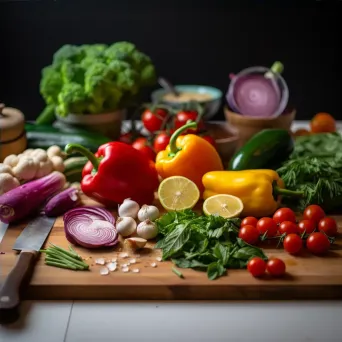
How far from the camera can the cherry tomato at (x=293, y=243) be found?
1.44 metres

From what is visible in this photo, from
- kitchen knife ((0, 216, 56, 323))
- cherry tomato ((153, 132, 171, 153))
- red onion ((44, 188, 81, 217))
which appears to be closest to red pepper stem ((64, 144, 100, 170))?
red onion ((44, 188, 81, 217))

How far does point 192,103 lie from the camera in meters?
2.13

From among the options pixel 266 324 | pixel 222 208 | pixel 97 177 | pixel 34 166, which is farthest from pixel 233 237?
pixel 34 166

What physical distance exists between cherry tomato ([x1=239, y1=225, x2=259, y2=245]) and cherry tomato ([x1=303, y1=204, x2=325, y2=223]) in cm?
18

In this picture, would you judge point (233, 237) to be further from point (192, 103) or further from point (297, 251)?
point (192, 103)

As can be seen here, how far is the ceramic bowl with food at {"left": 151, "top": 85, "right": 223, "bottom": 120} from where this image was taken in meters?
2.18

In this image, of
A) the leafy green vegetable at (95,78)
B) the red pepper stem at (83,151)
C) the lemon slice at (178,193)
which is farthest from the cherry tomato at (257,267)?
the leafy green vegetable at (95,78)

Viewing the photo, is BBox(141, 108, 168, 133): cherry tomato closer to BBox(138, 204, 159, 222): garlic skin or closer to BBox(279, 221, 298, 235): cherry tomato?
BBox(138, 204, 159, 222): garlic skin

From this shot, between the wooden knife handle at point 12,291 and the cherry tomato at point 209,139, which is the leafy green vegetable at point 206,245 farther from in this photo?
the cherry tomato at point 209,139

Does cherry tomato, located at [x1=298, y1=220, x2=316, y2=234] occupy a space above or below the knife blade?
above

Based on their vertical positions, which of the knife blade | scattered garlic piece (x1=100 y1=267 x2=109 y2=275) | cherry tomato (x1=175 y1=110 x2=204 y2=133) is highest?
cherry tomato (x1=175 y1=110 x2=204 y2=133)

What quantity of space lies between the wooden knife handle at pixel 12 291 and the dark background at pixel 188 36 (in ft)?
4.07

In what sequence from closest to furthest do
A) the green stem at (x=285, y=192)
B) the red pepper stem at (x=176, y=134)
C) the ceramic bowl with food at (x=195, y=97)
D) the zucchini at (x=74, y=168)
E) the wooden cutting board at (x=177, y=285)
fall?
1. the wooden cutting board at (x=177, y=285)
2. the green stem at (x=285, y=192)
3. the red pepper stem at (x=176, y=134)
4. the zucchini at (x=74, y=168)
5. the ceramic bowl with food at (x=195, y=97)

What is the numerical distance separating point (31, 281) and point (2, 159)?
0.68m
